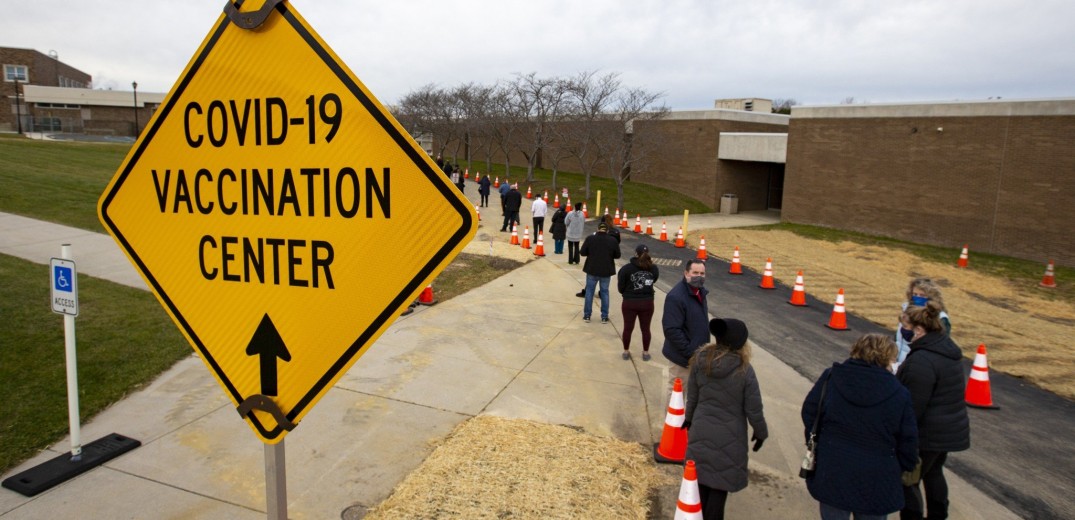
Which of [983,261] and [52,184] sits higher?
[52,184]

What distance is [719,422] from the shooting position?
4414mm

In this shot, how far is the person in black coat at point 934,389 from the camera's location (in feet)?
15.1

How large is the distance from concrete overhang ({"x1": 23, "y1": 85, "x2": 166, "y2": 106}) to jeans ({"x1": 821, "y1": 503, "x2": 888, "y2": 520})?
210 feet

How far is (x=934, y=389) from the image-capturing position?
4.64m

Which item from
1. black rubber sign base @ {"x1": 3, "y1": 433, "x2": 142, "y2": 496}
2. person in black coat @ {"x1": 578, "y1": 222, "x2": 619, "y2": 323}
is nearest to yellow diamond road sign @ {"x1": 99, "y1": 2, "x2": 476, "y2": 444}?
black rubber sign base @ {"x1": 3, "y1": 433, "x2": 142, "y2": 496}

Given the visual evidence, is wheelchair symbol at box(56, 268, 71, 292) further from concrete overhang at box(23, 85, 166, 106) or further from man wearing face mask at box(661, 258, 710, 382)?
concrete overhang at box(23, 85, 166, 106)

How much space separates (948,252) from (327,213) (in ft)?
82.9

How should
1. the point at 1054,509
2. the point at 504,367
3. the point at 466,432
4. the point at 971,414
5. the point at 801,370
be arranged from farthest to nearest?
the point at 801,370 → the point at 504,367 → the point at 971,414 → the point at 466,432 → the point at 1054,509

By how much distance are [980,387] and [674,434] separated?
462 cm

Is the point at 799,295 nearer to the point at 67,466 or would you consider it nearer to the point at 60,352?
the point at 67,466

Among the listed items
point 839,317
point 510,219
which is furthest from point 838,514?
point 510,219

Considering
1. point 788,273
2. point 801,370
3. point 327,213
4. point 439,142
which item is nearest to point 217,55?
point 327,213

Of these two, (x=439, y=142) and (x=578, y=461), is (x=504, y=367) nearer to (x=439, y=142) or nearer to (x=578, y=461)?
(x=578, y=461)

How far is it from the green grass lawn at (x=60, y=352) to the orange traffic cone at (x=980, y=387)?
9669 millimetres
